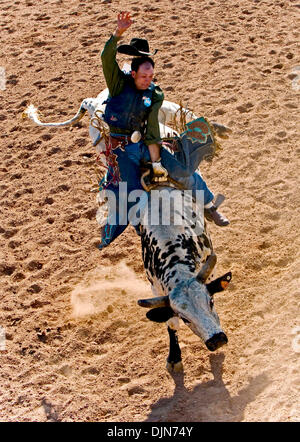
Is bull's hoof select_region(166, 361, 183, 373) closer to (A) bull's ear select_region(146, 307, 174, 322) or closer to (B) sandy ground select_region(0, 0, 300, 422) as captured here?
(B) sandy ground select_region(0, 0, 300, 422)

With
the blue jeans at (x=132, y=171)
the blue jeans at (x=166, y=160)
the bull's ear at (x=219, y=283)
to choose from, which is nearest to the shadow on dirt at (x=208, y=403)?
the bull's ear at (x=219, y=283)

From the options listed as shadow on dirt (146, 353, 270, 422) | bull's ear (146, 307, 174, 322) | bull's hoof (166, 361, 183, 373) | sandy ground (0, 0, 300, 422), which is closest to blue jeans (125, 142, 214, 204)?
sandy ground (0, 0, 300, 422)

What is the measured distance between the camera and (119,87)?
4.75 metres

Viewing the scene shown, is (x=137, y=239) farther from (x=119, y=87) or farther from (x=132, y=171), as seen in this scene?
(x=119, y=87)

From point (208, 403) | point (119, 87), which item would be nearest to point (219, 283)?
point (208, 403)

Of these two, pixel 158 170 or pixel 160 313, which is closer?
pixel 160 313

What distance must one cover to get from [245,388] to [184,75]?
209 inches

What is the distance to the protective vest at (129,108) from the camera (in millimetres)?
4746

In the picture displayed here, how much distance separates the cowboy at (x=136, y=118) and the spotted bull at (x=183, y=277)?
217mm

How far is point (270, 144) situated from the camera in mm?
7012

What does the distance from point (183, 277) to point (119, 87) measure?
1.65 m

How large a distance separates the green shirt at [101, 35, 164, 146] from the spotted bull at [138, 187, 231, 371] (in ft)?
1.48
